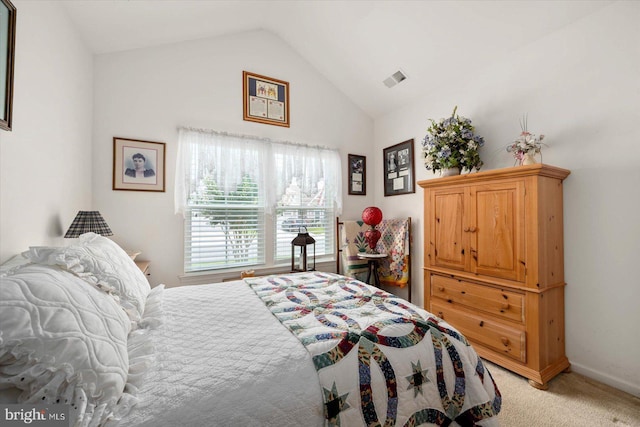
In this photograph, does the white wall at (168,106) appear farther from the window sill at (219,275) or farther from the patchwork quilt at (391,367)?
the patchwork quilt at (391,367)

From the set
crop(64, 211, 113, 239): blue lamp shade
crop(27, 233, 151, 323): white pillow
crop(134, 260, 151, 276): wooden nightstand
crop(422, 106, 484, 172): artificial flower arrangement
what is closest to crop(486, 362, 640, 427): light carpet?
crop(422, 106, 484, 172): artificial flower arrangement

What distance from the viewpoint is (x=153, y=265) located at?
2.81 m

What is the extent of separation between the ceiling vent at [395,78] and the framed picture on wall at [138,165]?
264 cm

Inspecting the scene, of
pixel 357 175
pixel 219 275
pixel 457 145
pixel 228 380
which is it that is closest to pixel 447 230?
pixel 457 145

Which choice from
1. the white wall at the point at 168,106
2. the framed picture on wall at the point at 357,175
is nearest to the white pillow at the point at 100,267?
the white wall at the point at 168,106

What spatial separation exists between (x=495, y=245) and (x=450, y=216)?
46cm

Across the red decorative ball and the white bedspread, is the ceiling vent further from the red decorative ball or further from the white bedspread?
the white bedspread

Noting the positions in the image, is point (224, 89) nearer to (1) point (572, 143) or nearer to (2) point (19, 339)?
(2) point (19, 339)

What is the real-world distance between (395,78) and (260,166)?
1905 mm

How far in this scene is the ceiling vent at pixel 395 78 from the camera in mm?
3147

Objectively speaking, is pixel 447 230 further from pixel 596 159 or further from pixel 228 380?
pixel 228 380

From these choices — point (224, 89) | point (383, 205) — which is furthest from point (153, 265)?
point (383, 205)

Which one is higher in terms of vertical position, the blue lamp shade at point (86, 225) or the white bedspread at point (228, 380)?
the blue lamp shade at point (86, 225)

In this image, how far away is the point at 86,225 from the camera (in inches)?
79.2
